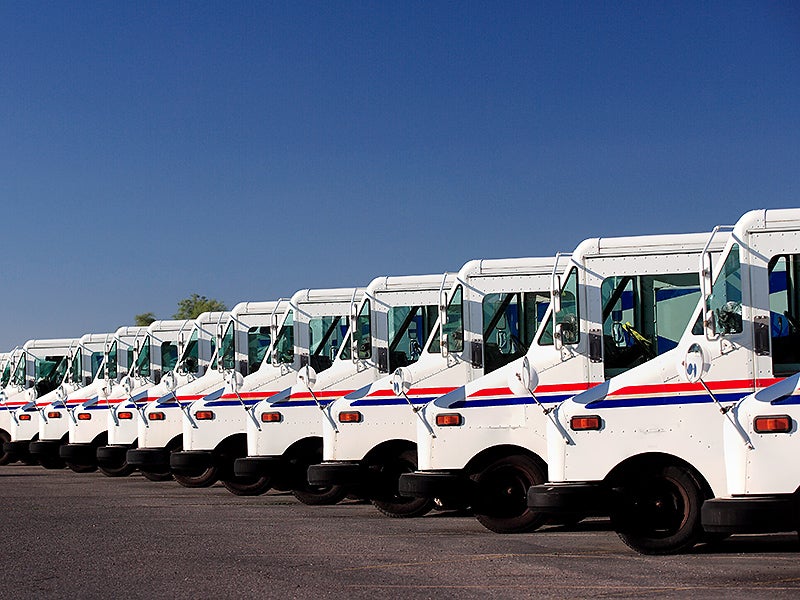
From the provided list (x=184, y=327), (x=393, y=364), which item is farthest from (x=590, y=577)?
(x=184, y=327)

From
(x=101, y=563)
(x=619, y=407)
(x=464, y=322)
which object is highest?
(x=464, y=322)

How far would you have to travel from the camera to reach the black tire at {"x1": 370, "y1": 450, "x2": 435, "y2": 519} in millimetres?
16578

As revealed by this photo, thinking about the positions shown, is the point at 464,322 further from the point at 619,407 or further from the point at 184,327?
the point at 184,327

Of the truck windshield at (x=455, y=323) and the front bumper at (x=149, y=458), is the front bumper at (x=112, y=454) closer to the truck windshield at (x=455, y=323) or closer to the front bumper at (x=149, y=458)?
the front bumper at (x=149, y=458)

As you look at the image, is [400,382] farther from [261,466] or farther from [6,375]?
[6,375]

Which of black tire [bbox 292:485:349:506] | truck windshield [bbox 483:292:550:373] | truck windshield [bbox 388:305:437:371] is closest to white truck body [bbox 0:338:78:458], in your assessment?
black tire [bbox 292:485:349:506]

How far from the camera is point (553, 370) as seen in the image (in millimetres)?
14391

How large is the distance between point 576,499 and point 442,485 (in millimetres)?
2360

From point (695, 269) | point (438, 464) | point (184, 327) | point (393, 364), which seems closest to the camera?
point (695, 269)

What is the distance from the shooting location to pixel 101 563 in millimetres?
11828

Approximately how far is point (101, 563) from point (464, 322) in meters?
6.06

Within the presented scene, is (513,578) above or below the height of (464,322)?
below

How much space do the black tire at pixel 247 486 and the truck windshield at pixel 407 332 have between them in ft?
9.67

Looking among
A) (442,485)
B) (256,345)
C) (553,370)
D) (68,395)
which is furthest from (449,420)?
(68,395)
